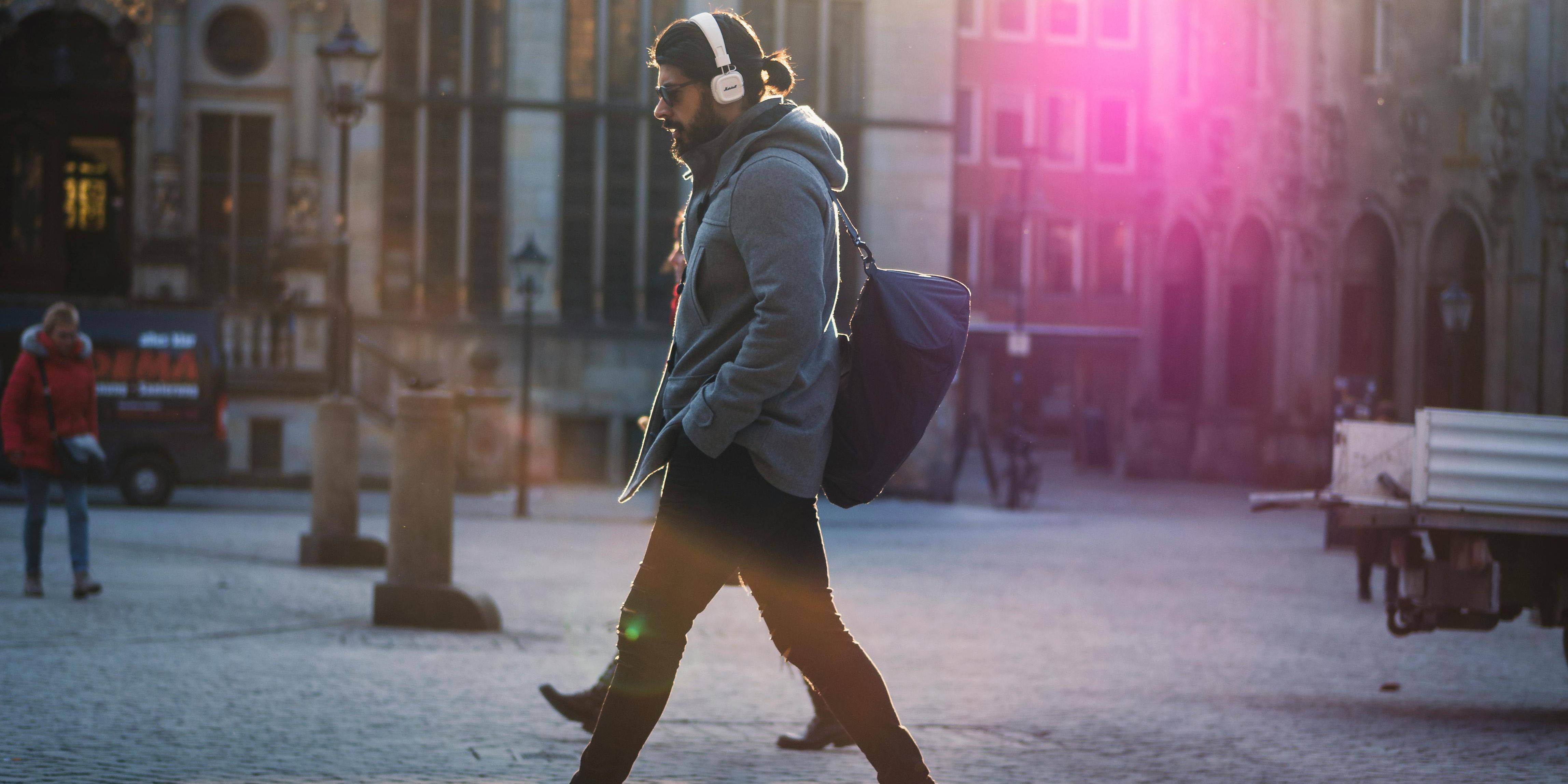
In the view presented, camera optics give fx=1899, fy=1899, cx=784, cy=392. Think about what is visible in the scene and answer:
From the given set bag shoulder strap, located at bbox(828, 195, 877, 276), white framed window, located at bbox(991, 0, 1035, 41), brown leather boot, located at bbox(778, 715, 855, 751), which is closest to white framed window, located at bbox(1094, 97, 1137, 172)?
white framed window, located at bbox(991, 0, 1035, 41)

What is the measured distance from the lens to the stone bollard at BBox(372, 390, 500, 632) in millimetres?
10188

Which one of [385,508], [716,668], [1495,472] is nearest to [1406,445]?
[1495,472]

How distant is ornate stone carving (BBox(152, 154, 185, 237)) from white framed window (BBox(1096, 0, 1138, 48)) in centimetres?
2710

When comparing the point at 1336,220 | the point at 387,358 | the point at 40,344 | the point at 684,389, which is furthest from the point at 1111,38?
the point at 684,389

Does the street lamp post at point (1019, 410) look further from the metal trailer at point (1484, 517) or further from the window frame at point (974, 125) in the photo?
the metal trailer at point (1484, 517)

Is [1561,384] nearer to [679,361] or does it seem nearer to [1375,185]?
[1375,185]

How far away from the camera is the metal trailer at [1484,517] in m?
8.68

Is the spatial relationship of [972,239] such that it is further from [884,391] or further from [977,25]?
[884,391]

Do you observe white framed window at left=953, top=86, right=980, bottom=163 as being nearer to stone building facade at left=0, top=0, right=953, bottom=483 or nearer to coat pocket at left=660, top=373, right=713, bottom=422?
stone building facade at left=0, top=0, right=953, bottom=483

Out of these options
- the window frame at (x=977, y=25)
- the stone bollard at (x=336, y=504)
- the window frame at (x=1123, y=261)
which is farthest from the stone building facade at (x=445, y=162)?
the window frame at (x=1123, y=261)

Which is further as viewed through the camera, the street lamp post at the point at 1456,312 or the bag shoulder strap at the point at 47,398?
the street lamp post at the point at 1456,312

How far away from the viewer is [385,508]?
23000 mm

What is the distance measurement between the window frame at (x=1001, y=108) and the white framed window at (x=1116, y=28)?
99.6 inches

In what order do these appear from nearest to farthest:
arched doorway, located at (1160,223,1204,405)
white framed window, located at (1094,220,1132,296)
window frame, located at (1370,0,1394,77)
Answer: window frame, located at (1370,0,1394,77)
arched doorway, located at (1160,223,1204,405)
white framed window, located at (1094,220,1132,296)
